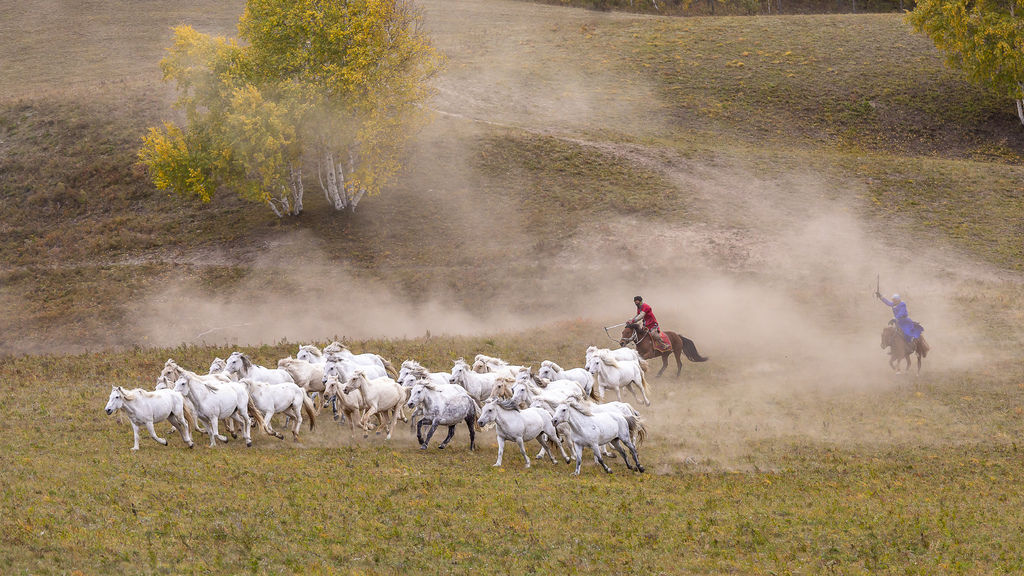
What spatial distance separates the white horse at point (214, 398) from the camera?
67.4 ft

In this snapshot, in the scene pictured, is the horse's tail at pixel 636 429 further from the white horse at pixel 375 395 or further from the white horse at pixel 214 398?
the white horse at pixel 214 398

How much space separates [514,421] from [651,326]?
37.0ft

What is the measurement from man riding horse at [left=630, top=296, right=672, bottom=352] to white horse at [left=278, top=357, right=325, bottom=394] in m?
10.5

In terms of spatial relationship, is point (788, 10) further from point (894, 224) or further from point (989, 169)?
point (894, 224)

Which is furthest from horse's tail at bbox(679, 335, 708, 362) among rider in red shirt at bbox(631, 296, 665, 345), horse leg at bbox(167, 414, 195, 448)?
horse leg at bbox(167, 414, 195, 448)

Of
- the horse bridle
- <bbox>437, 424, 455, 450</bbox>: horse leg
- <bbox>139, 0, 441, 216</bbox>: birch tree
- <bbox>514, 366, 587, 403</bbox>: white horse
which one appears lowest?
<bbox>437, 424, 455, 450</bbox>: horse leg

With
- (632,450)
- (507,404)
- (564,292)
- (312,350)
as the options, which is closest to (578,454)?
(632,450)

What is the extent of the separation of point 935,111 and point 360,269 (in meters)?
46.2

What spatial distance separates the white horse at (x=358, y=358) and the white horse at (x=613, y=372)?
5922 mm

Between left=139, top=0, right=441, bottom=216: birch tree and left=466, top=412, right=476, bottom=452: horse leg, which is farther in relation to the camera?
left=139, top=0, right=441, bottom=216: birch tree

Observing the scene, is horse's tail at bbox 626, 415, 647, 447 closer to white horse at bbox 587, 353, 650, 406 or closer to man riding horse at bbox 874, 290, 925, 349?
white horse at bbox 587, 353, 650, 406

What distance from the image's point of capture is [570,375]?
23.9 metres

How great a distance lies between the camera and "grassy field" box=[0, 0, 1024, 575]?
1487 cm

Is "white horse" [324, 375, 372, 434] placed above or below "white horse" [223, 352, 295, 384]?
below
